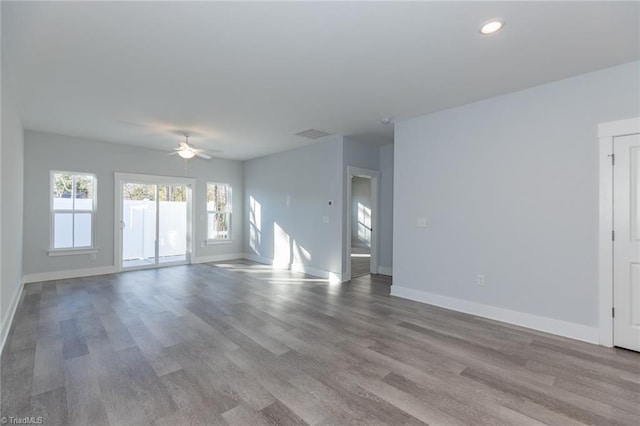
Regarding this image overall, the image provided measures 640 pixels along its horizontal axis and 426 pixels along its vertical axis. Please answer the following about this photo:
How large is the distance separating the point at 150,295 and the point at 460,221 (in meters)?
4.61

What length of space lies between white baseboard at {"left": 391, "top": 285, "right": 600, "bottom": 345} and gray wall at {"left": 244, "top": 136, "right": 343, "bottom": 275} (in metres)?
1.71

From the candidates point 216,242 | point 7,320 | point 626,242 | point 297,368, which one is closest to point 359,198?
point 216,242

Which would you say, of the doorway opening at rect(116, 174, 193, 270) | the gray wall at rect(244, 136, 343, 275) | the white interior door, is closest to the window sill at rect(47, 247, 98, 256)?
the doorway opening at rect(116, 174, 193, 270)

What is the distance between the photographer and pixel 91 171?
232 inches

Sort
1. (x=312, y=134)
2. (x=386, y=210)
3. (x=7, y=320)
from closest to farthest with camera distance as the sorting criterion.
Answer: (x=7, y=320) → (x=312, y=134) → (x=386, y=210)

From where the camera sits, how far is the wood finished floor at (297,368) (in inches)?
74.7

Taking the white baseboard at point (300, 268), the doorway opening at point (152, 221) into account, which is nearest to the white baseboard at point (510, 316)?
the white baseboard at point (300, 268)

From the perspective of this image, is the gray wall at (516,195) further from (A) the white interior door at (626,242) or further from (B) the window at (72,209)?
(B) the window at (72,209)

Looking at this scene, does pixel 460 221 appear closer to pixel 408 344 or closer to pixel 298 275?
pixel 408 344

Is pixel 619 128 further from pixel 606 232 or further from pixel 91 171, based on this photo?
pixel 91 171

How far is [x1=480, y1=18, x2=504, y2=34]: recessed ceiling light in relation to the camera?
7.20 ft

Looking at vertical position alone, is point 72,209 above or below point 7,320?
above

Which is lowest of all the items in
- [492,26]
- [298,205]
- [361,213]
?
[361,213]

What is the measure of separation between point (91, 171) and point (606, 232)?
26.3 feet
